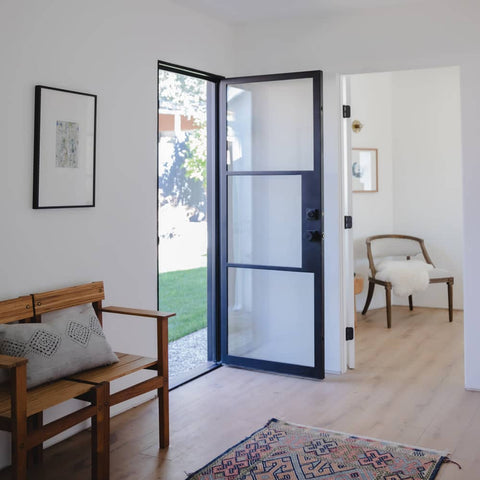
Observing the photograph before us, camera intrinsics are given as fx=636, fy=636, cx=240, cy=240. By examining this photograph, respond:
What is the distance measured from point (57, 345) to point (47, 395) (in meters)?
0.23

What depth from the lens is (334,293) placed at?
13.9ft

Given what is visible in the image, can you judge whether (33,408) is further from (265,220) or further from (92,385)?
(265,220)

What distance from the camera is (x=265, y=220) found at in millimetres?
4316

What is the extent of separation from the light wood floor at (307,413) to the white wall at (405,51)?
413 mm

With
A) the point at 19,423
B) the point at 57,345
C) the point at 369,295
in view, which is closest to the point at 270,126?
the point at 57,345

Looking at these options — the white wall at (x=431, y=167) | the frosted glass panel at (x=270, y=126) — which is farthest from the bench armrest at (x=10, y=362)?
the white wall at (x=431, y=167)

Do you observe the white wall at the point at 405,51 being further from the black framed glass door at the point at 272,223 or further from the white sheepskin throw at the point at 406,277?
the white sheepskin throw at the point at 406,277

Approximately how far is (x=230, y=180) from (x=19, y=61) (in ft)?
6.01

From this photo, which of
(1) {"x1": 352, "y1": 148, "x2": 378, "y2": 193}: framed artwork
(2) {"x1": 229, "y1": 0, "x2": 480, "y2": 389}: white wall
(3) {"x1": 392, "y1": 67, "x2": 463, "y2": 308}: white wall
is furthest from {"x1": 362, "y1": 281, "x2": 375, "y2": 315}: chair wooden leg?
(2) {"x1": 229, "y1": 0, "x2": 480, "y2": 389}: white wall

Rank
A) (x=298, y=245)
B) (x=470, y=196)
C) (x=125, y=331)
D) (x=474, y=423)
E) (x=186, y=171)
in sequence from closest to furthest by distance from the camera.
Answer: (x=474, y=423)
(x=125, y=331)
(x=470, y=196)
(x=298, y=245)
(x=186, y=171)

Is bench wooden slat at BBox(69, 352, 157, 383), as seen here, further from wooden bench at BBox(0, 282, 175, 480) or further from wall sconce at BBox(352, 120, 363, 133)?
wall sconce at BBox(352, 120, 363, 133)

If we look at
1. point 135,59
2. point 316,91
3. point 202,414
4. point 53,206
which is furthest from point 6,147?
point 316,91

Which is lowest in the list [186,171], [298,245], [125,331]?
[125,331]

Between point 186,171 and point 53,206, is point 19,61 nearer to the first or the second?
point 53,206
